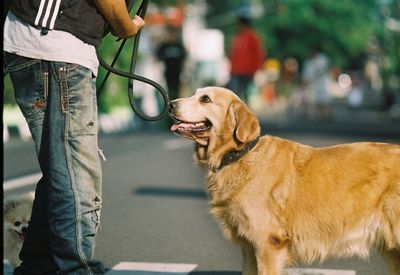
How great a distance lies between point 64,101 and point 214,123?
1.03m

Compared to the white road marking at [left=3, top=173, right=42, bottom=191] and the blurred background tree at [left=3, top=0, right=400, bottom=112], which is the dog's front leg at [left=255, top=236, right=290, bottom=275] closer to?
the white road marking at [left=3, top=173, right=42, bottom=191]

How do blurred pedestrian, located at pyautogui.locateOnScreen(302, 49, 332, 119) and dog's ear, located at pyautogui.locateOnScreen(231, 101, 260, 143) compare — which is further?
blurred pedestrian, located at pyautogui.locateOnScreen(302, 49, 332, 119)

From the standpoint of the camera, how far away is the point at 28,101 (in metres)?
4.71

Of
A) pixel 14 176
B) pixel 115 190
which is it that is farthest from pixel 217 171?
pixel 14 176

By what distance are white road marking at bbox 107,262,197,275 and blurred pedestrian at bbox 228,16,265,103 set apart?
37.0 ft

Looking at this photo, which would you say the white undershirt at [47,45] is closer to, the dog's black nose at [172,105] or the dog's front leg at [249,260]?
the dog's black nose at [172,105]

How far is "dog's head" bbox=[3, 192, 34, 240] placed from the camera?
5816mm

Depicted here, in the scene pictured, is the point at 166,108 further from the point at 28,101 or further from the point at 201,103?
the point at 28,101

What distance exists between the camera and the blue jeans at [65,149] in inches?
181

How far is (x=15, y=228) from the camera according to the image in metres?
5.82

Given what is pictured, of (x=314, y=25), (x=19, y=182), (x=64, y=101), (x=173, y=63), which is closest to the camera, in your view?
(x=64, y=101)

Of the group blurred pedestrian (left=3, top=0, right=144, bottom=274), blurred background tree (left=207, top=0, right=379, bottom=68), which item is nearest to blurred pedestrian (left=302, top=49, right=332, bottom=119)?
blurred pedestrian (left=3, top=0, right=144, bottom=274)

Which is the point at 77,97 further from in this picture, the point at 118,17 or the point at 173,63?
the point at 173,63

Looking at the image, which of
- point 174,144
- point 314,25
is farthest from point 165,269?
point 314,25
